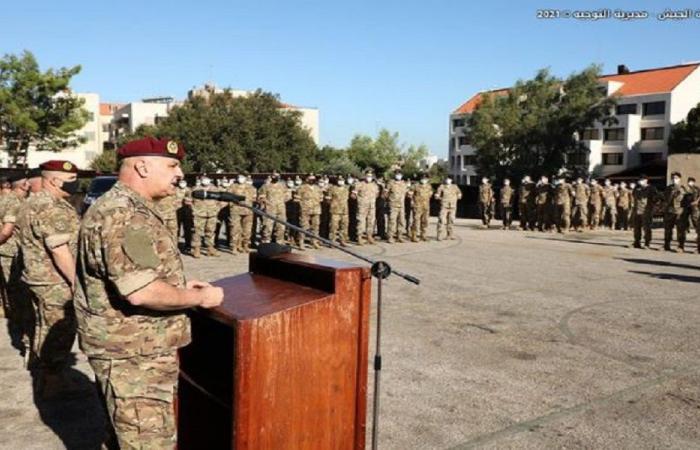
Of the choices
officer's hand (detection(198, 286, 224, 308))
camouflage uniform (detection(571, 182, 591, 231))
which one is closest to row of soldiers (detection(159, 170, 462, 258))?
camouflage uniform (detection(571, 182, 591, 231))

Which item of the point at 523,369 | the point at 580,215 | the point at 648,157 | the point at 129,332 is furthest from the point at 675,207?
the point at 648,157

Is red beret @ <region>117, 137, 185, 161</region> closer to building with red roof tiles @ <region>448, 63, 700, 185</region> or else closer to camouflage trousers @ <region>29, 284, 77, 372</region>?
camouflage trousers @ <region>29, 284, 77, 372</region>

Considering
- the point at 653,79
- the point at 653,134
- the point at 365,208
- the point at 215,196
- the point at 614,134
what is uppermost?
the point at 653,79

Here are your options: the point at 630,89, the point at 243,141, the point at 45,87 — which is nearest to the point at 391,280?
the point at 45,87

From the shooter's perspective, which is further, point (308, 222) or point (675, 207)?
point (308, 222)

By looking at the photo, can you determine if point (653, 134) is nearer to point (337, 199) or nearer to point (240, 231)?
point (337, 199)

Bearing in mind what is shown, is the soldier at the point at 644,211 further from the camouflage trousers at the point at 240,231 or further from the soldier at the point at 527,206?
the camouflage trousers at the point at 240,231

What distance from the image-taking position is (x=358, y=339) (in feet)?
8.93

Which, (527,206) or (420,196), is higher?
(420,196)

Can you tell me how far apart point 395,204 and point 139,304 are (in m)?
12.9

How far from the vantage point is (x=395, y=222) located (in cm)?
1512

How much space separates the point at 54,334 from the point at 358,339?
2.77 m

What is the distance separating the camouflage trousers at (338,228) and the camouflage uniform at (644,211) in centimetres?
687

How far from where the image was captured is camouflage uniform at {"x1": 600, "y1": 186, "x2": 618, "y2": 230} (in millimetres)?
20297
